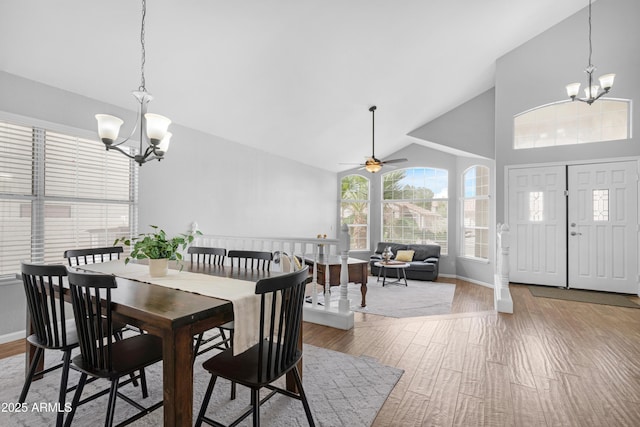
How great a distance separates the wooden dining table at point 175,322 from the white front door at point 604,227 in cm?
563

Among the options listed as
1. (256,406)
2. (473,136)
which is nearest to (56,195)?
(256,406)

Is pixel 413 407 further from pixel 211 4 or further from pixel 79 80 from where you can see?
pixel 79 80

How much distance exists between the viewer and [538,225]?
17.1 feet

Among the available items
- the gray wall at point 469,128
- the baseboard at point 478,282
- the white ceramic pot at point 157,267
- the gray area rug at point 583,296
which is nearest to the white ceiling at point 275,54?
the gray wall at point 469,128

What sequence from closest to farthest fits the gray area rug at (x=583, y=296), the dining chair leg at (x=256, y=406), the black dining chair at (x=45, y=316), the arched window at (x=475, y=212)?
the dining chair leg at (x=256, y=406) → the black dining chair at (x=45, y=316) → the gray area rug at (x=583, y=296) → the arched window at (x=475, y=212)

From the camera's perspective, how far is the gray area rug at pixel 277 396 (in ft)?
6.32

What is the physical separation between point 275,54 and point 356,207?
584 cm

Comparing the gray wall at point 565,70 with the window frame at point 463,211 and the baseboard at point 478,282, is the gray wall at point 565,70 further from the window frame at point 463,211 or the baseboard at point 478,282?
the baseboard at point 478,282

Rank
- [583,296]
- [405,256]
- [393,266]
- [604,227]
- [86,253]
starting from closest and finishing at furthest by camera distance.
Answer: [86,253], [583,296], [604,227], [393,266], [405,256]

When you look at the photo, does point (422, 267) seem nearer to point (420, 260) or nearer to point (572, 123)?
point (420, 260)

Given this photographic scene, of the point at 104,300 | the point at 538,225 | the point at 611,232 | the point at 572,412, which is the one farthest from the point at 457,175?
the point at 104,300

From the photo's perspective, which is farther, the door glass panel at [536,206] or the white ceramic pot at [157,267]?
the door glass panel at [536,206]

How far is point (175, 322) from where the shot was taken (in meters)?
1.37

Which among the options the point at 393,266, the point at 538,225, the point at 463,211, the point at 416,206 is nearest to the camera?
the point at 538,225
